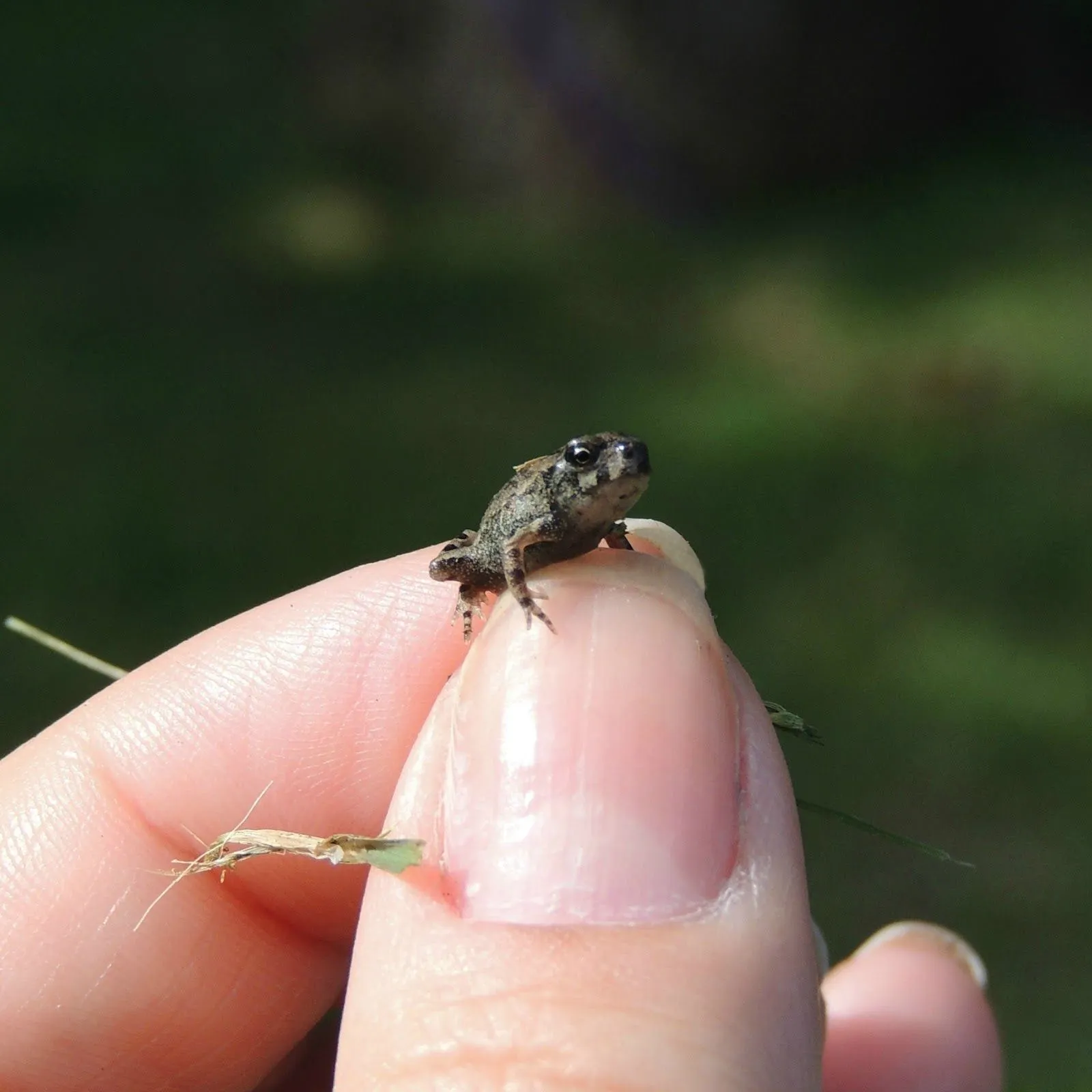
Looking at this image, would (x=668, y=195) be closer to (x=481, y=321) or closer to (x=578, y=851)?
(x=481, y=321)

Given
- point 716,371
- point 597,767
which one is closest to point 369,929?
point 597,767

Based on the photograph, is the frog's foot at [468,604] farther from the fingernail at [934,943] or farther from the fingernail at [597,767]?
the fingernail at [934,943]

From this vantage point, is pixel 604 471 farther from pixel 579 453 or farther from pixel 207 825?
pixel 207 825

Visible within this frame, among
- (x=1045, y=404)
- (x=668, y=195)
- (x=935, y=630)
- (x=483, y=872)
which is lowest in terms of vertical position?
(x=483, y=872)

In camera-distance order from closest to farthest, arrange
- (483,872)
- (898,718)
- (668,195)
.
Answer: (483,872) → (898,718) → (668,195)

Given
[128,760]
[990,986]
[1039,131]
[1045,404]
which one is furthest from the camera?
[1039,131]

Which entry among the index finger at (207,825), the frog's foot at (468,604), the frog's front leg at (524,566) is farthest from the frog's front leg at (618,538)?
the index finger at (207,825)

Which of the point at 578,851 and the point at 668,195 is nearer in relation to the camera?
the point at 578,851

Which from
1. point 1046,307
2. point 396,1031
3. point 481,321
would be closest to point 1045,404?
point 1046,307
